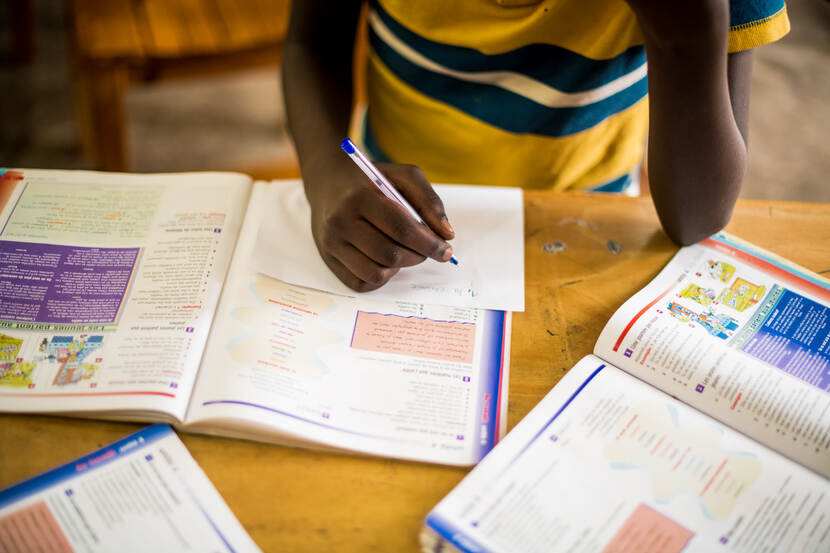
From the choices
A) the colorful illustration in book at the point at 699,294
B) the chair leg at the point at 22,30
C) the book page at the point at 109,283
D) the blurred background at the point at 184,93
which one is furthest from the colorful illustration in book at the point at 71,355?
the chair leg at the point at 22,30

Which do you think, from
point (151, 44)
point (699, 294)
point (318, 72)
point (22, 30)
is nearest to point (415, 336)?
point (699, 294)

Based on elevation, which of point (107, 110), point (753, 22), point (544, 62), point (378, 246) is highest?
point (753, 22)

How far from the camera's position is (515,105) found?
0.80 metres

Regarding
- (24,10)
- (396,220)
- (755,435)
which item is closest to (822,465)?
(755,435)

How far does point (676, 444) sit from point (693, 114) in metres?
0.32

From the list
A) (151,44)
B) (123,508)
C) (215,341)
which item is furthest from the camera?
(151,44)

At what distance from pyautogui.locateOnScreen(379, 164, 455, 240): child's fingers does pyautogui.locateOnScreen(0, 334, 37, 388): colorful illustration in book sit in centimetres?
37

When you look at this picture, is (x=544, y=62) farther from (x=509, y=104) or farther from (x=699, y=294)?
(x=699, y=294)

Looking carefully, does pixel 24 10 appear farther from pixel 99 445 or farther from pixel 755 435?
pixel 755 435

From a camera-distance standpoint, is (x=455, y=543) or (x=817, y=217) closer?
(x=455, y=543)

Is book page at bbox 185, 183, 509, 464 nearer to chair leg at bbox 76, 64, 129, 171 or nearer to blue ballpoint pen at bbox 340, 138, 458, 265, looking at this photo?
blue ballpoint pen at bbox 340, 138, 458, 265

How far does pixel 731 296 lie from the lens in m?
0.64

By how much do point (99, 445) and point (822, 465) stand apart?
575 mm

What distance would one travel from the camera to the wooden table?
48cm
